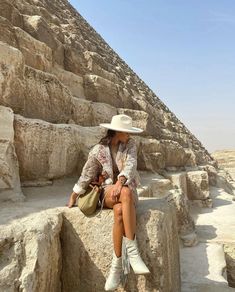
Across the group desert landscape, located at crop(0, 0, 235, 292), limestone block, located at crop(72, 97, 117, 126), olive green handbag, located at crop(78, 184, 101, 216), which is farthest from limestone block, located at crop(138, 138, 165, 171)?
olive green handbag, located at crop(78, 184, 101, 216)

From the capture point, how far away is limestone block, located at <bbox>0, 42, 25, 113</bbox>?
5254 mm

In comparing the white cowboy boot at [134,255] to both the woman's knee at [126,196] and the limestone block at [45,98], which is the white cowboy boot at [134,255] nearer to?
the woman's knee at [126,196]

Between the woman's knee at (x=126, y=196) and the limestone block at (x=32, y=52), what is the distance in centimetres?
533

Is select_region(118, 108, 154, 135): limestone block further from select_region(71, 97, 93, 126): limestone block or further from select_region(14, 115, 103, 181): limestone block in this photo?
select_region(14, 115, 103, 181): limestone block

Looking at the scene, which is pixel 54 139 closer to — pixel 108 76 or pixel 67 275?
pixel 67 275

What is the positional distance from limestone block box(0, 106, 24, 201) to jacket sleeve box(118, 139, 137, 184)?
1.63 m

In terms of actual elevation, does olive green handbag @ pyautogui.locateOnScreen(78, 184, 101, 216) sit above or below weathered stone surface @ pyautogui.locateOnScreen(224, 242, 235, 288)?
above

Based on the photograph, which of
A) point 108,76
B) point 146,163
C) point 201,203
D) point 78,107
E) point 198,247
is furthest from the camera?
point 108,76

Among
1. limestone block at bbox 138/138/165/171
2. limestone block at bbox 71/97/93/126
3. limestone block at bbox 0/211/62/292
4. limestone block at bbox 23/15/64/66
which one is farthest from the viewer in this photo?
limestone block at bbox 23/15/64/66

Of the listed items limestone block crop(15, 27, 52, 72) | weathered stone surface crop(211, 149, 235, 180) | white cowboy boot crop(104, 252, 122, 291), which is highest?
limestone block crop(15, 27, 52, 72)

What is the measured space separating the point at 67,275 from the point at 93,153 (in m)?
1.28

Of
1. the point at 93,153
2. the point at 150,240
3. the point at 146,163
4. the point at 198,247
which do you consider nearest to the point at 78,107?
the point at 146,163

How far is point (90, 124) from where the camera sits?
838 centimetres

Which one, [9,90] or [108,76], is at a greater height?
[108,76]
